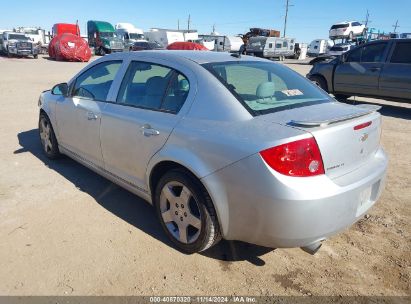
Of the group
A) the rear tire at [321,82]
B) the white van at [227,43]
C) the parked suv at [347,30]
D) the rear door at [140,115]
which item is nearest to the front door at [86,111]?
the rear door at [140,115]

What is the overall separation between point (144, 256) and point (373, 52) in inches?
332

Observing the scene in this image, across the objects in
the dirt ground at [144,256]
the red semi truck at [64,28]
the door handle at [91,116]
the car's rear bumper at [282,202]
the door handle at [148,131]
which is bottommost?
the dirt ground at [144,256]

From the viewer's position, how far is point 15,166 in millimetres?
4977

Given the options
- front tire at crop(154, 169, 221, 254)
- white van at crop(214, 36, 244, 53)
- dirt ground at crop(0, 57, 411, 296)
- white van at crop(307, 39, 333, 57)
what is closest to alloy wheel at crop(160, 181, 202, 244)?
front tire at crop(154, 169, 221, 254)

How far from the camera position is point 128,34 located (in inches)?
1645

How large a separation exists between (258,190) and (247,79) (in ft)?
4.35

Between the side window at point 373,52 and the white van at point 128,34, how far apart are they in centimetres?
3332

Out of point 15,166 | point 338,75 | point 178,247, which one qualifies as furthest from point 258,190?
point 338,75

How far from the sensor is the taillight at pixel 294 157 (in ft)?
7.66

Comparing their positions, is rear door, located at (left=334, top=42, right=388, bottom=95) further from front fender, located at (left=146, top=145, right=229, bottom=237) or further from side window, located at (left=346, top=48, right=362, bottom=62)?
front fender, located at (left=146, top=145, right=229, bottom=237)

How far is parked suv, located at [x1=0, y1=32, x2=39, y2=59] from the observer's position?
2875cm

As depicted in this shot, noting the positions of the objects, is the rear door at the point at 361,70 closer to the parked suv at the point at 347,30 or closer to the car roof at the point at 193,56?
the car roof at the point at 193,56

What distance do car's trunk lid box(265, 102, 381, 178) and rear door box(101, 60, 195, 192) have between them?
870 mm

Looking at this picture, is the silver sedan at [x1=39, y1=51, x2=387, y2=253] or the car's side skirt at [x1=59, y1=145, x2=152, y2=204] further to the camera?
the car's side skirt at [x1=59, y1=145, x2=152, y2=204]
